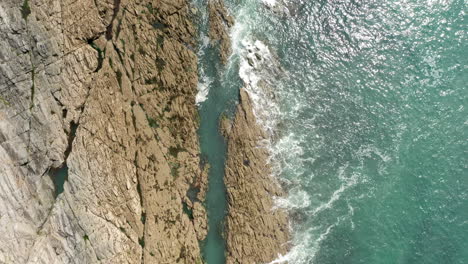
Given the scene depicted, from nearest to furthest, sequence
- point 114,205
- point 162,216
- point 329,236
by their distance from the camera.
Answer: point 114,205, point 162,216, point 329,236

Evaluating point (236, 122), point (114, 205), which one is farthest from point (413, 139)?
point (114, 205)

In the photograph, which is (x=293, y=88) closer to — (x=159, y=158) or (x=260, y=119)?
(x=260, y=119)

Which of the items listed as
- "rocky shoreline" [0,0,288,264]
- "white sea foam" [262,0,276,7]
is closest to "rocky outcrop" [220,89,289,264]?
"rocky shoreline" [0,0,288,264]

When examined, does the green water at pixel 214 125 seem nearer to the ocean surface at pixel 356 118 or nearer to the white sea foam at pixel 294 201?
Result: the ocean surface at pixel 356 118

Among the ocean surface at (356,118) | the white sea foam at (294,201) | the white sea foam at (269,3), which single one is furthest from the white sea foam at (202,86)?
the white sea foam at (294,201)

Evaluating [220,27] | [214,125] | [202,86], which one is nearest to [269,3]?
[220,27]

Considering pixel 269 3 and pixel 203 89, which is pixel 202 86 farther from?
pixel 269 3
